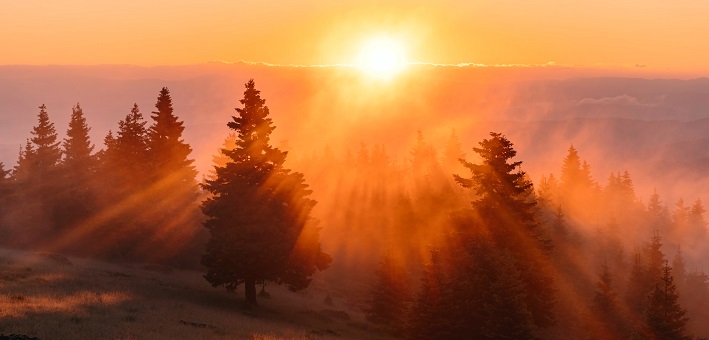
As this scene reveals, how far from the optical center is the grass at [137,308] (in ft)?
74.4

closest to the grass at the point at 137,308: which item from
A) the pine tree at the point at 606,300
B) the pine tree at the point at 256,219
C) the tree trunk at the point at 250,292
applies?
the tree trunk at the point at 250,292

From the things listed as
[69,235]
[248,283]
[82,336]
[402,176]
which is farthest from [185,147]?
[402,176]

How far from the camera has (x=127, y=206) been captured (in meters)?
60.9

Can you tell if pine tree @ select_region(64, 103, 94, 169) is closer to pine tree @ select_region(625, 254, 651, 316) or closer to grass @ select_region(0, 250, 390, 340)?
grass @ select_region(0, 250, 390, 340)

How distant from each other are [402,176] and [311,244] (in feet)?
336

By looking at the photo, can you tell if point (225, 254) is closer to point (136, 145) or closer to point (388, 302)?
point (388, 302)

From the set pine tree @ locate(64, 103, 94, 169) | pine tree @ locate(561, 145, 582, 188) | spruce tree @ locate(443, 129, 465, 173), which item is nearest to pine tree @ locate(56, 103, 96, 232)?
pine tree @ locate(64, 103, 94, 169)

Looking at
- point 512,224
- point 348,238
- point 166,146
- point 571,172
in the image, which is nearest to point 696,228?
point 571,172

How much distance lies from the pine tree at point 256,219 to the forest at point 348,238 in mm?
101

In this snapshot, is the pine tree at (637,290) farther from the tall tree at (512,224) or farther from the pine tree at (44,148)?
the pine tree at (44,148)

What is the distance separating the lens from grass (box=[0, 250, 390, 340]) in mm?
22688

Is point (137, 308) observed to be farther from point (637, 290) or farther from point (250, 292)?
point (637, 290)

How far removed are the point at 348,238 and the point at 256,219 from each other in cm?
6217

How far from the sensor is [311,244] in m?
43.6
